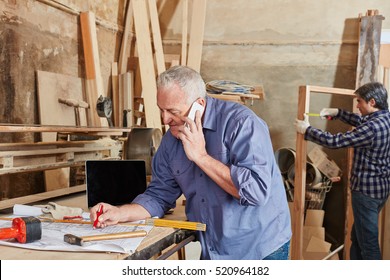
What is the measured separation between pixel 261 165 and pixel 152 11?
12.2 ft

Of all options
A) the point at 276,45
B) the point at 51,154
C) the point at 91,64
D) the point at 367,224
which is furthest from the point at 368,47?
the point at 51,154

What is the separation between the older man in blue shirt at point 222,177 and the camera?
1654 mm

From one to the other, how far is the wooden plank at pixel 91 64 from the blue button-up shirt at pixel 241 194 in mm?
2670

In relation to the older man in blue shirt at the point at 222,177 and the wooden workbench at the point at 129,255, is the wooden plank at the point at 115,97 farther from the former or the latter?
the wooden workbench at the point at 129,255

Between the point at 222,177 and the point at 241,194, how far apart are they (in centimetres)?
9

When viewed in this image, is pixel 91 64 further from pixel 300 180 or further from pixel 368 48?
pixel 368 48

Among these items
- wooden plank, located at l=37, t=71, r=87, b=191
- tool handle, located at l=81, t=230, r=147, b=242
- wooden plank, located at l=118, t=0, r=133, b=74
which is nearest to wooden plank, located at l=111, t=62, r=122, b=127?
wooden plank, located at l=118, t=0, r=133, b=74

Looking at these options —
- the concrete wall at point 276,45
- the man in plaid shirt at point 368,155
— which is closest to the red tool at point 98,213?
the man in plaid shirt at point 368,155

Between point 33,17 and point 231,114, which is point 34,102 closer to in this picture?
point 33,17

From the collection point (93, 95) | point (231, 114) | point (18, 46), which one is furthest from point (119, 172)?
point (93, 95)

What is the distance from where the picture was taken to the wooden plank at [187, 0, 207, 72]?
16.9ft

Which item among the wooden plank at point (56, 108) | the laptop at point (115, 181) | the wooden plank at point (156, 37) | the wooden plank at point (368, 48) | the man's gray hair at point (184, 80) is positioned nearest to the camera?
the man's gray hair at point (184, 80)

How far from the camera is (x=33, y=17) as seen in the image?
3.82 meters

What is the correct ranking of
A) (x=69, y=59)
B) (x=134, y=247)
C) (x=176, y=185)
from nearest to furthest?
1. (x=134, y=247)
2. (x=176, y=185)
3. (x=69, y=59)
